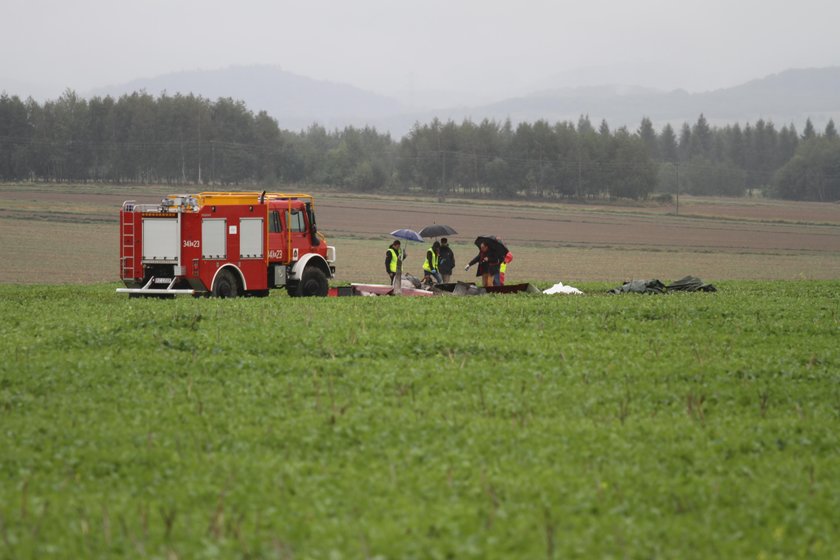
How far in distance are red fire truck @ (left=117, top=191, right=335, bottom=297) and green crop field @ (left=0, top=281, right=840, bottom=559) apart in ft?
28.5

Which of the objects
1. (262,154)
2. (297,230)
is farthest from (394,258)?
(262,154)

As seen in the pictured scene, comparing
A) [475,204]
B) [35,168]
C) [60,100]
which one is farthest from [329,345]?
[60,100]

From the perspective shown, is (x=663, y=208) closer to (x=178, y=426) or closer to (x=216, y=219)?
(x=216, y=219)

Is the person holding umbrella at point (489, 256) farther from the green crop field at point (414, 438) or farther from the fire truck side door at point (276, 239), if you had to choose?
the green crop field at point (414, 438)

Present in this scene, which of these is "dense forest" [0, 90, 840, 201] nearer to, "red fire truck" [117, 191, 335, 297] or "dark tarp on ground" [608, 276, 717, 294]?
"red fire truck" [117, 191, 335, 297]

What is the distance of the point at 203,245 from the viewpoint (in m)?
32.3

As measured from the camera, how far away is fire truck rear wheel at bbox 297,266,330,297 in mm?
34219

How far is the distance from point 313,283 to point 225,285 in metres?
3.07

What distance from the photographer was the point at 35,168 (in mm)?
142000

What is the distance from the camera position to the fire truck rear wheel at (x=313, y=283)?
3422 centimetres

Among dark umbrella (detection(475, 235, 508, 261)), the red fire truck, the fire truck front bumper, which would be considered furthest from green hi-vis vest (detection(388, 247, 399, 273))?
the fire truck front bumper

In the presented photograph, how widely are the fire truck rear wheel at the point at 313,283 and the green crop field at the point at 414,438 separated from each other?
34.6ft

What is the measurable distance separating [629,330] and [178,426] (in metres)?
11.1

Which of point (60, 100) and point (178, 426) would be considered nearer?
point (178, 426)
